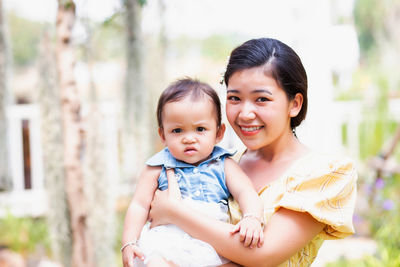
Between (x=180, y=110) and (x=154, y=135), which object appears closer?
(x=180, y=110)

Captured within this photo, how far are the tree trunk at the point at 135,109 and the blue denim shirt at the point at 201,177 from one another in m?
2.16

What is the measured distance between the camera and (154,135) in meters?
5.19

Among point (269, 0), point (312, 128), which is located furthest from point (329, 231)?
point (269, 0)

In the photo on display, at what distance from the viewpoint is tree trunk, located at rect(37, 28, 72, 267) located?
308cm

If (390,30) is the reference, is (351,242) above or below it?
below

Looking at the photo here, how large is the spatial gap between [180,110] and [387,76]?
17.7 feet

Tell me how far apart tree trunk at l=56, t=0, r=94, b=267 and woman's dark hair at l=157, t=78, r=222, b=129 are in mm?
1471

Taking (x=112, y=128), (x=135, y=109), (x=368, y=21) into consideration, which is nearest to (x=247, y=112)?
(x=135, y=109)

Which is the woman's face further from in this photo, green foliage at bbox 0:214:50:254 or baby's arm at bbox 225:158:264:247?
green foliage at bbox 0:214:50:254

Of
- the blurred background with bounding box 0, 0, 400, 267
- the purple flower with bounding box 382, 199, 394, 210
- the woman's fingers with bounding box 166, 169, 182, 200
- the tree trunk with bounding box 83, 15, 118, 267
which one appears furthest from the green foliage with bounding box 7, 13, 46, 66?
the woman's fingers with bounding box 166, 169, 182, 200

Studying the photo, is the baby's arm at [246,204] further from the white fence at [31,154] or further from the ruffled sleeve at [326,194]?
the white fence at [31,154]

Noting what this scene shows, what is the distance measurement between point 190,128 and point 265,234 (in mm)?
428

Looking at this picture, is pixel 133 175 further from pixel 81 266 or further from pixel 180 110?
pixel 180 110

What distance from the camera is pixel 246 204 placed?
1.46 meters
